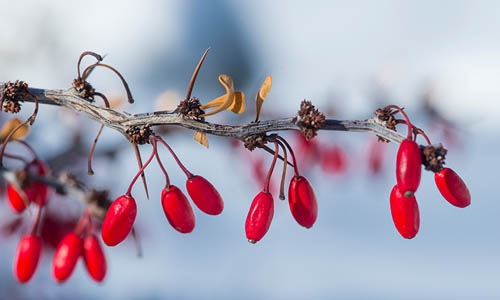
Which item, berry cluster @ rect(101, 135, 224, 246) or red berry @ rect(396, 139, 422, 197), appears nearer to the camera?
red berry @ rect(396, 139, 422, 197)

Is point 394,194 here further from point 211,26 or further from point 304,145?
point 211,26

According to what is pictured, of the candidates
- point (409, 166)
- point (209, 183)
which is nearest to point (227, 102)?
point (209, 183)

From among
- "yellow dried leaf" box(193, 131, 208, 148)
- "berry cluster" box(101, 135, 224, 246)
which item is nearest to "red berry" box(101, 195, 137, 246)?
"berry cluster" box(101, 135, 224, 246)

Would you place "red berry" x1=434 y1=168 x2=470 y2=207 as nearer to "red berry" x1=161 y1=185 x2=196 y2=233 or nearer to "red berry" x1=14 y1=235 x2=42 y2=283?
"red berry" x1=161 y1=185 x2=196 y2=233

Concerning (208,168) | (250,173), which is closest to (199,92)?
(208,168)

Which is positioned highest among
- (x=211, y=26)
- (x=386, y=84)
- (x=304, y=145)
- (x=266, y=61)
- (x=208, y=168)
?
(x=211, y=26)

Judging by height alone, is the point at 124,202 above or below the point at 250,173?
below
